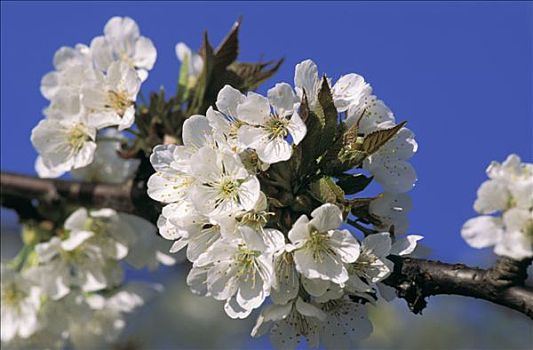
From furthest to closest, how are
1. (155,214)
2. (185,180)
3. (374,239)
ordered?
(155,214) → (185,180) → (374,239)

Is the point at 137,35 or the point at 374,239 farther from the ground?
the point at 137,35

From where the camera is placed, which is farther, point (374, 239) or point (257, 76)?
point (257, 76)

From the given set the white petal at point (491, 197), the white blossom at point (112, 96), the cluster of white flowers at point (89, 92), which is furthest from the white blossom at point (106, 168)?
the white petal at point (491, 197)

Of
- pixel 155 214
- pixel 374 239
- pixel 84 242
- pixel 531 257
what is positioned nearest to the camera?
pixel 531 257

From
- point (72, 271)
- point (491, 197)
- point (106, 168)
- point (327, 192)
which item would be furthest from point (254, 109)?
point (106, 168)

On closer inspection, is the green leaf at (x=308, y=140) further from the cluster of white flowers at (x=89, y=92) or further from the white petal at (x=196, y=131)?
the cluster of white flowers at (x=89, y=92)

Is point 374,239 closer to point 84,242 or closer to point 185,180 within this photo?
point 185,180

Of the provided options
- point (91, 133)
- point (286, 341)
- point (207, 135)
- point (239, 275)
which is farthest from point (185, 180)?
point (91, 133)
